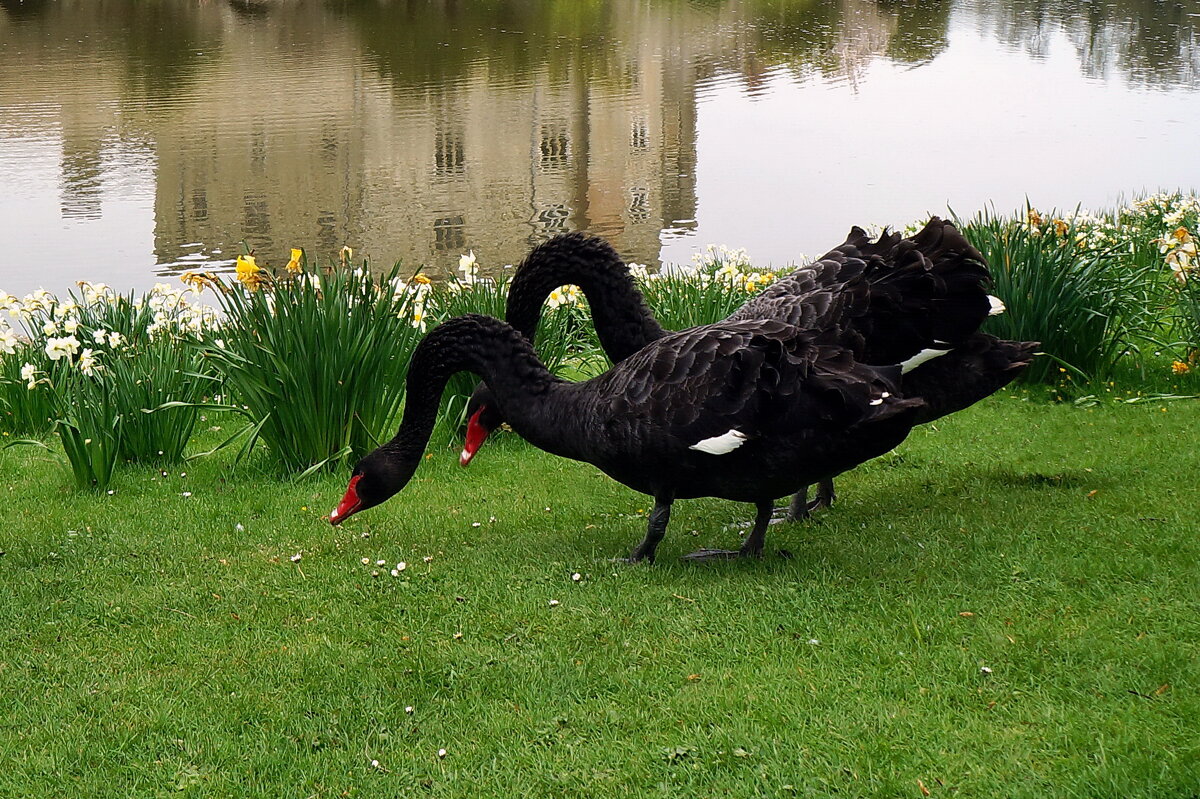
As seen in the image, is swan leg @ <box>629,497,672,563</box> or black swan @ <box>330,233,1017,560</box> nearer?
black swan @ <box>330,233,1017,560</box>

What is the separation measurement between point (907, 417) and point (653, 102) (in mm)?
28127

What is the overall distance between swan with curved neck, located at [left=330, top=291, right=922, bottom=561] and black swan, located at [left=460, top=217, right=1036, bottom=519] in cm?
20

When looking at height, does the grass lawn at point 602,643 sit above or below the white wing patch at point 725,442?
below

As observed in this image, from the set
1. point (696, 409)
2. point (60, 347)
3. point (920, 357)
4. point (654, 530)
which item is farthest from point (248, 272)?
point (920, 357)

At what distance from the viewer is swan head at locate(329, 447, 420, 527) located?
4.11 meters

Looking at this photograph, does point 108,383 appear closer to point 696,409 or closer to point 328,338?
point 328,338

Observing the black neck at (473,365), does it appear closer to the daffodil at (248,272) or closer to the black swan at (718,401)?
the black swan at (718,401)

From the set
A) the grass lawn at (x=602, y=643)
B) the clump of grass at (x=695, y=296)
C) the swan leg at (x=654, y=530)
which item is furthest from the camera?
the clump of grass at (x=695, y=296)

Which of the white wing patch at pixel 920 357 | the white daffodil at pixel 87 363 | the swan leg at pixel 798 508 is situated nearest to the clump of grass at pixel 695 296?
the swan leg at pixel 798 508

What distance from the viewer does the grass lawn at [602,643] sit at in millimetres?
2857

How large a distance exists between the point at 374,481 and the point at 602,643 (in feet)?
3.59

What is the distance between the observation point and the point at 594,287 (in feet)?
16.0

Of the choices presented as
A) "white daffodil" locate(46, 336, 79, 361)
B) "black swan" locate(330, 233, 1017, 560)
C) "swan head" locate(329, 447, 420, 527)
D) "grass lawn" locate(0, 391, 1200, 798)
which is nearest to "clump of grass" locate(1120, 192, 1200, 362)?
"grass lawn" locate(0, 391, 1200, 798)

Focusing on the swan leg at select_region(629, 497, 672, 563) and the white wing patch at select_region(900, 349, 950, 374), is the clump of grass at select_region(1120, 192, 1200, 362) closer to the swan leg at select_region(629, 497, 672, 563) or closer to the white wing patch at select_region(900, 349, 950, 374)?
the white wing patch at select_region(900, 349, 950, 374)
